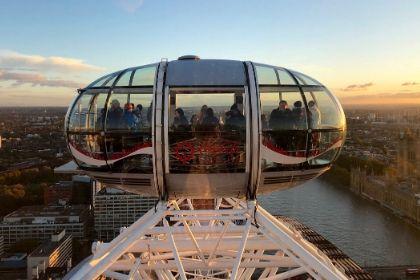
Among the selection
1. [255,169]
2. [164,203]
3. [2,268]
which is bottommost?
[2,268]

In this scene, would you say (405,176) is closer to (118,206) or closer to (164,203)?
(118,206)

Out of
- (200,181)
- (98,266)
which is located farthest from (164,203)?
(98,266)

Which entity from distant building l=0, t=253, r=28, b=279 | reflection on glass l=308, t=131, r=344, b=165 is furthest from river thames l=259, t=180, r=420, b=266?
reflection on glass l=308, t=131, r=344, b=165

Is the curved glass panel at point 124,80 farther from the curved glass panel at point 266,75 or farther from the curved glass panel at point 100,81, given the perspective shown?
the curved glass panel at point 266,75

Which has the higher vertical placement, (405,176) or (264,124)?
(264,124)

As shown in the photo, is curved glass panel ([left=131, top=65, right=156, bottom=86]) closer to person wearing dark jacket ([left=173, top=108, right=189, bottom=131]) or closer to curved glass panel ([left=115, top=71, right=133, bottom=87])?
curved glass panel ([left=115, top=71, right=133, bottom=87])

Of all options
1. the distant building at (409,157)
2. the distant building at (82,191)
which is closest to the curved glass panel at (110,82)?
the distant building at (82,191)

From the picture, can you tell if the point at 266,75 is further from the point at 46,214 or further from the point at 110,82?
the point at 46,214
